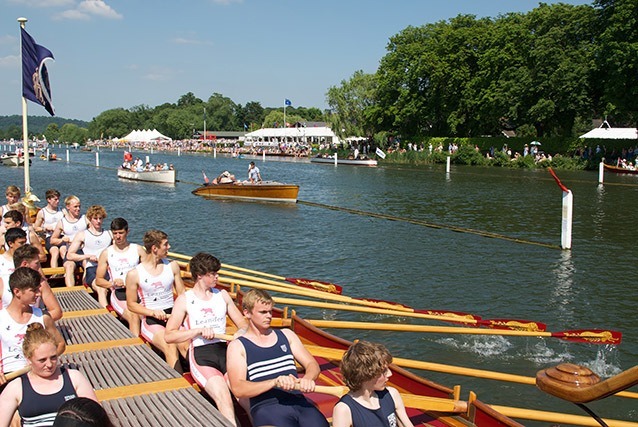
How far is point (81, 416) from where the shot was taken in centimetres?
280

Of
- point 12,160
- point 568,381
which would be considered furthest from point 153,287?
point 12,160

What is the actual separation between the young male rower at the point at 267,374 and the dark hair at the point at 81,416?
2047 mm

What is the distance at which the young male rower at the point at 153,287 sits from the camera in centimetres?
709

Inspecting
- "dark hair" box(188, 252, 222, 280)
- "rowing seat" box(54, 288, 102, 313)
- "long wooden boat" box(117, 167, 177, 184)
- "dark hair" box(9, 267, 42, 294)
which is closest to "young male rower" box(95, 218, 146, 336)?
"rowing seat" box(54, 288, 102, 313)

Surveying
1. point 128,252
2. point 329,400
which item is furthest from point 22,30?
point 329,400

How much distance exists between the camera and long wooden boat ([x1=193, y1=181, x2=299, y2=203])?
31.9 m

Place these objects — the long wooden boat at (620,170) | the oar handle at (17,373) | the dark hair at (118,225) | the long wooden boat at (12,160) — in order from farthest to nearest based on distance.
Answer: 1. the long wooden boat at (12,160)
2. the long wooden boat at (620,170)
3. the dark hair at (118,225)
4. the oar handle at (17,373)

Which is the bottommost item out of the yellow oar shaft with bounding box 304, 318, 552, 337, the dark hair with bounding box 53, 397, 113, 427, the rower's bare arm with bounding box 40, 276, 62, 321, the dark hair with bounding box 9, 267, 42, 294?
the yellow oar shaft with bounding box 304, 318, 552, 337

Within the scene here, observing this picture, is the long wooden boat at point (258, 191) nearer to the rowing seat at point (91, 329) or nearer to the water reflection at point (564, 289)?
the water reflection at point (564, 289)

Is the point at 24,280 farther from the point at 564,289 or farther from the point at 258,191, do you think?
the point at 258,191

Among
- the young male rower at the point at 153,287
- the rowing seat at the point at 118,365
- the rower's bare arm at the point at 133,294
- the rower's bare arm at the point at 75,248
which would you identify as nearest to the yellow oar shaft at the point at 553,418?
the rowing seat at the point at 118,365

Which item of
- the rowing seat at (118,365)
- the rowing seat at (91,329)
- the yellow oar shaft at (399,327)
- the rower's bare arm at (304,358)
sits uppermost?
the rower's bare arm at (304,358)

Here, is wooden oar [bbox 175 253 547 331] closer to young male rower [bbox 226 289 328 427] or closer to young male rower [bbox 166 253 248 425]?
young male rower [bbox 166 253 248 425]

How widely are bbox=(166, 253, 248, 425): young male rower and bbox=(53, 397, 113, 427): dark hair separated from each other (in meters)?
3.02
